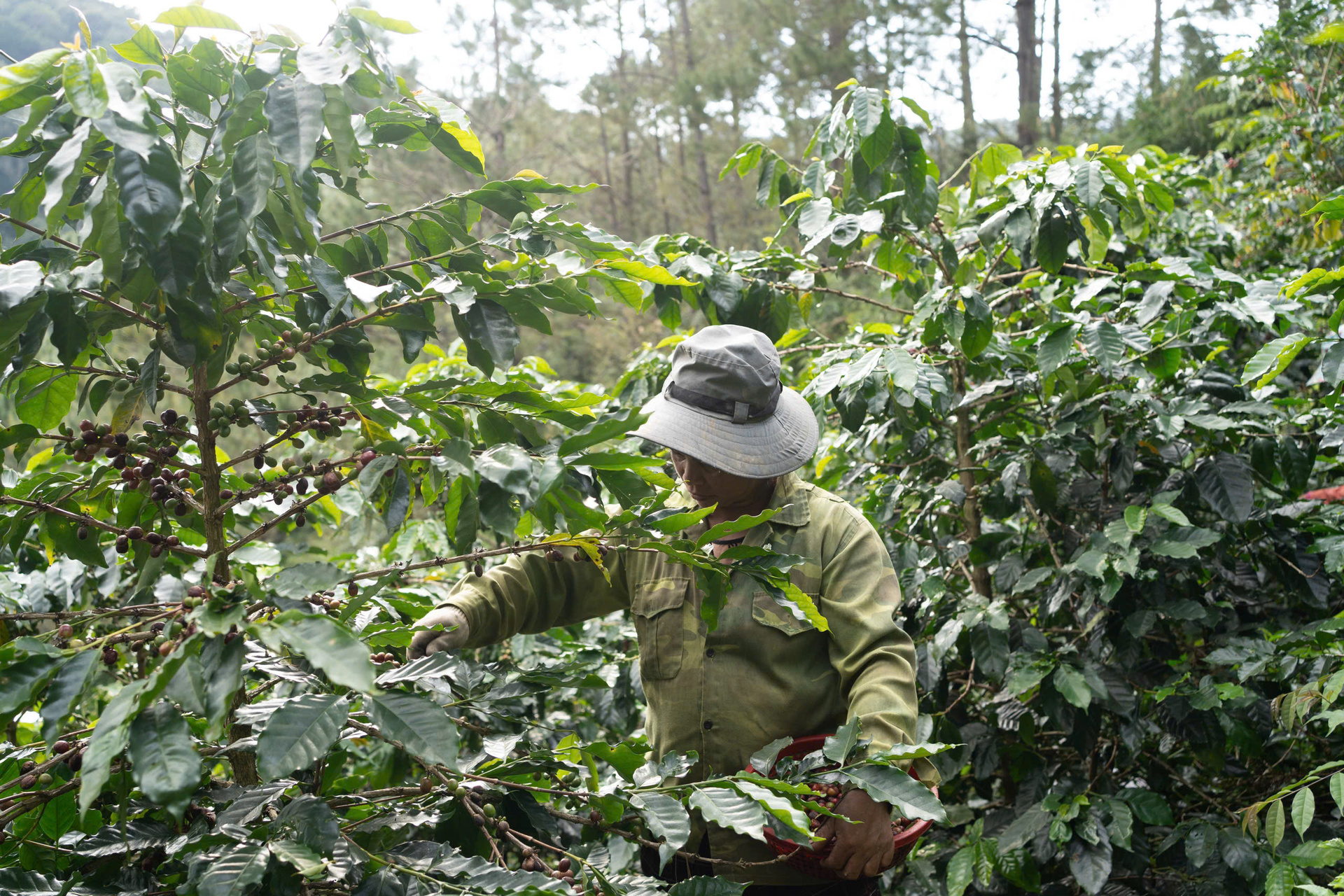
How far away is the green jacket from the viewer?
1751 millimetres

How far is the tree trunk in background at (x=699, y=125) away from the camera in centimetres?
Result: 1173

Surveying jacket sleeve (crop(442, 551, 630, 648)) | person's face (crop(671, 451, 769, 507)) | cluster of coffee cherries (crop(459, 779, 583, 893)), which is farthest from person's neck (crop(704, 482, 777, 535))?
cluster of coffee cherries (crop(459, 779, 583, 893))

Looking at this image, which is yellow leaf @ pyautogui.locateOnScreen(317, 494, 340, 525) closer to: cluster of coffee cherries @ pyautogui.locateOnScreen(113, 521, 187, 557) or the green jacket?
the green jacket

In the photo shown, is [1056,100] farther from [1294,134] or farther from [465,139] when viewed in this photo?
[465,139]

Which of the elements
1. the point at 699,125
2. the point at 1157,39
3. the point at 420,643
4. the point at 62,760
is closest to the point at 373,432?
the point at 420,643

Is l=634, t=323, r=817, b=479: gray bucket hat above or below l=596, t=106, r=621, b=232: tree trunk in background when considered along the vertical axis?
above

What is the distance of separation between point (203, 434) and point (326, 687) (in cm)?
40

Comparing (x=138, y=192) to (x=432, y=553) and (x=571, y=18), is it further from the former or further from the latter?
(x=571, y=18)

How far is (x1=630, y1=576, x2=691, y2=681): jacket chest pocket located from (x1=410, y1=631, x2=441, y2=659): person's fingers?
50 centimetres

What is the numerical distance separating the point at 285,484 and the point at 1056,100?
12768 millimetres

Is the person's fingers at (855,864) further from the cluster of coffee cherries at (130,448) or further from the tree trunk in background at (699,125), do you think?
the tree trunk in background at (699,125)

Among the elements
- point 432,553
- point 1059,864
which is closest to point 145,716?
point 432,553

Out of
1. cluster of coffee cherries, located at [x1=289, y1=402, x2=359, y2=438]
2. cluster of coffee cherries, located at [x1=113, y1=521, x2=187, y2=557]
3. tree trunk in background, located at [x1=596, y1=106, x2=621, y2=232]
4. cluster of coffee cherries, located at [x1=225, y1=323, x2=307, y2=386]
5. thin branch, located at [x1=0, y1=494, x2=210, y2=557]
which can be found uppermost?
cluster of coffee cherries, located at [x1=225, y1=323, x2=307, y2=386]

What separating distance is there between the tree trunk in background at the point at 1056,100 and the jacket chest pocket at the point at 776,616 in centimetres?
1076
